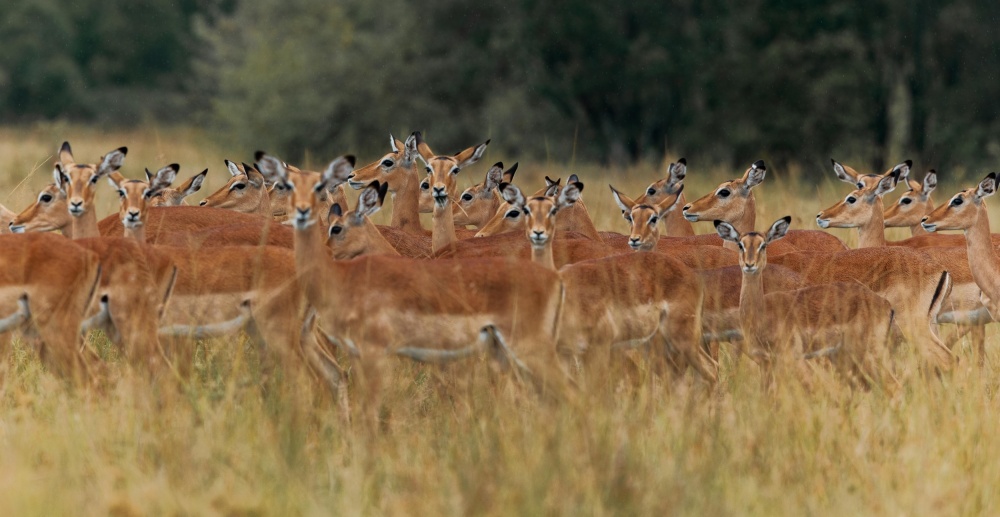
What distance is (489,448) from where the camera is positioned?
4887mm

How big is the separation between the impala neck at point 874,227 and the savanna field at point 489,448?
3.47 metres

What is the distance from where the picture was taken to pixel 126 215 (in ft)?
25.0

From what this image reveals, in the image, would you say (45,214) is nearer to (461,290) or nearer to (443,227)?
(443,227)

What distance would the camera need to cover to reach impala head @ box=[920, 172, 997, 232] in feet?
28.7

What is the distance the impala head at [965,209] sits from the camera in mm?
8733

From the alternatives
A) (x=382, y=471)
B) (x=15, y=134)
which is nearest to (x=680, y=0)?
(x=15, y=134)

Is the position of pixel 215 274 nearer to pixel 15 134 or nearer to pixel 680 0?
pixel 680 0

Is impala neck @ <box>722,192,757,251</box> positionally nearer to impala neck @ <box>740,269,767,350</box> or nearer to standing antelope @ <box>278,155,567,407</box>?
impala neck @ <box>740,269,767,350</box>

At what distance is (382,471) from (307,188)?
60.8 inches

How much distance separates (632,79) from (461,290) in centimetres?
1616

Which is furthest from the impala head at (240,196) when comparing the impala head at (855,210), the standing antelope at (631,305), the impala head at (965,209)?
the impala head at (965,209)

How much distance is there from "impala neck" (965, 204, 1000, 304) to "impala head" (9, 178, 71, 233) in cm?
563

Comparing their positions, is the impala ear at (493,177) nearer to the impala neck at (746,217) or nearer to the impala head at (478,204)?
the impala head at (478,204)

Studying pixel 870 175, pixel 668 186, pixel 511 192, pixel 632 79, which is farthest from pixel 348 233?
pixel 632 79
